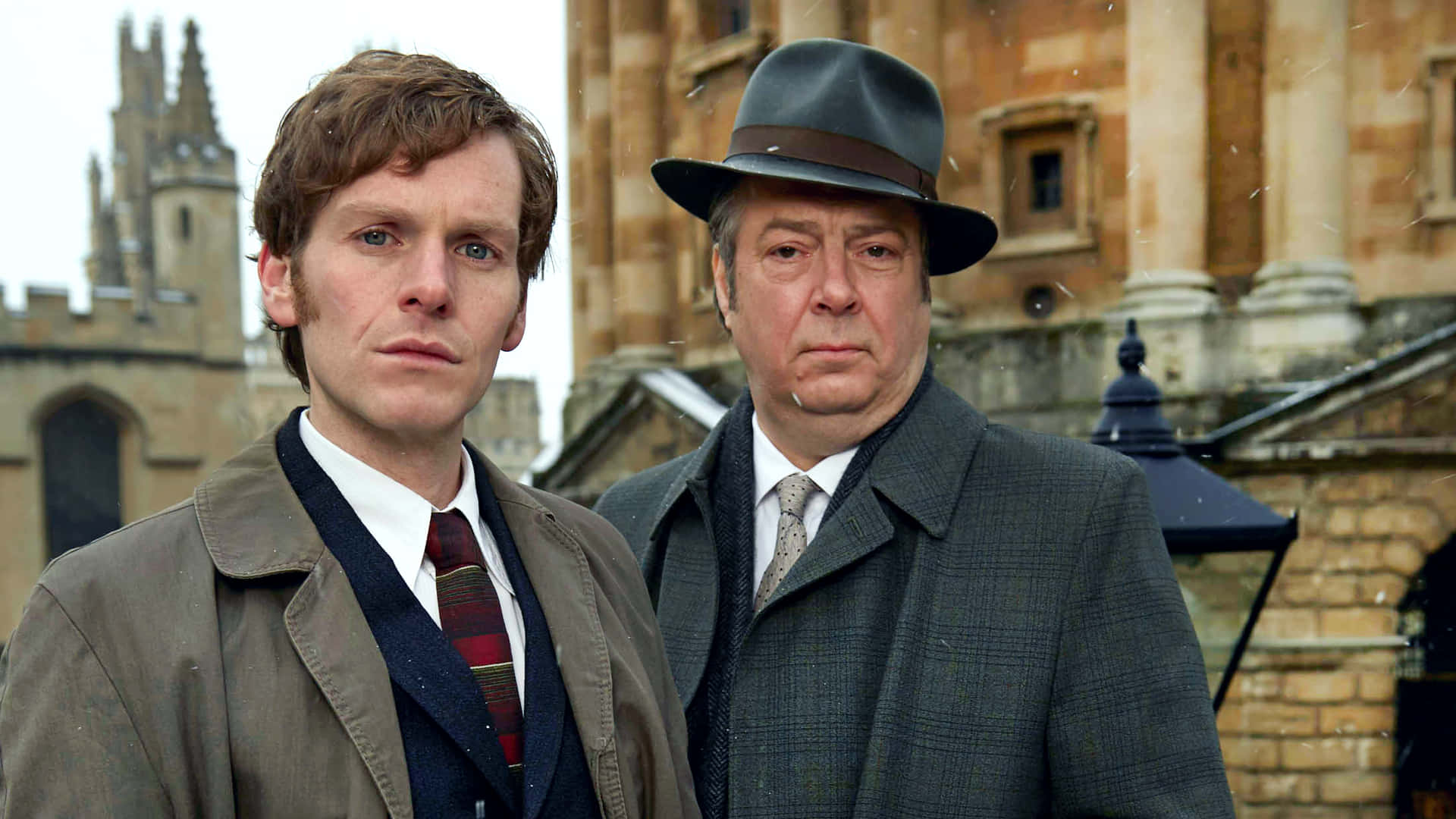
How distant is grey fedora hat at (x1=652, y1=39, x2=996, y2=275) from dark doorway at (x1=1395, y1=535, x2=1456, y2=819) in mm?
11661

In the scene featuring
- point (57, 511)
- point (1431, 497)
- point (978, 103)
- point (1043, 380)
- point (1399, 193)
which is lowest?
point (57, 511)

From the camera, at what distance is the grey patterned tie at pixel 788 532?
3189 millimetres

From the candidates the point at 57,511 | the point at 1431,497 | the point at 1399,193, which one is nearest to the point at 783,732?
the point at 1431,497

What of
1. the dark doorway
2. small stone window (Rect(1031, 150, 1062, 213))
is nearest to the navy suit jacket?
the dark doorway

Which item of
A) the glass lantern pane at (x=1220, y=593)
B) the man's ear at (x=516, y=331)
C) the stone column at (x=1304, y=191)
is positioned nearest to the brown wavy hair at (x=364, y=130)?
the man's ear at (x=516, y=331)

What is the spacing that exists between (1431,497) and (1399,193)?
379 cm

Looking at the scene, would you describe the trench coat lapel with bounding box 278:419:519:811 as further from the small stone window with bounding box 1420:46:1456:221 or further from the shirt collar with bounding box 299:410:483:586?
the small stone window with bounding box 1420:46:1456:221

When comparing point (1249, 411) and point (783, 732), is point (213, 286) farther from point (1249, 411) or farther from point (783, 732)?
point (783, 732)

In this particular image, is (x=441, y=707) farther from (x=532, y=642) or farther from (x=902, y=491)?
(x=902, y=491)

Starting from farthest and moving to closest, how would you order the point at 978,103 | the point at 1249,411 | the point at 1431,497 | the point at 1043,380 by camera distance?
the point at 978,103 → the point at 1043,380 → the point at 1249,411 → the point at 1431,497

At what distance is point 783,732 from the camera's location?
2.99m

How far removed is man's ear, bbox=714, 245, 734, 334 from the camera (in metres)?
3.42

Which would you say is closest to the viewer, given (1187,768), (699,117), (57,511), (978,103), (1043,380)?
(1187,768)

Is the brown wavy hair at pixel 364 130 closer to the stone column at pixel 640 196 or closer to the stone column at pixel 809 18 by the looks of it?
the stone column at pixel 809 18
